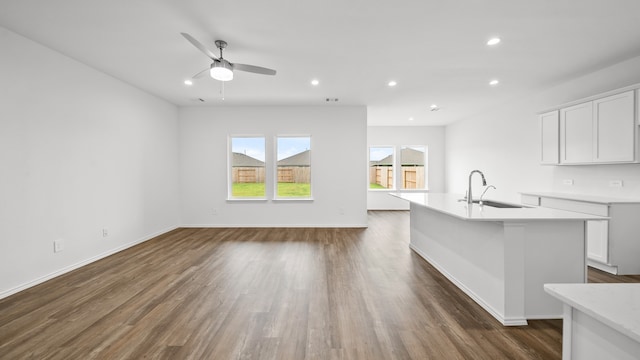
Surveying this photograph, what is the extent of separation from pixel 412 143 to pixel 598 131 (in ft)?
16.1

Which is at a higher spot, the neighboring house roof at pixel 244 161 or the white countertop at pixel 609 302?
the neighboring house roof at pixel 244 161

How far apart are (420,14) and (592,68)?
3.25 metres

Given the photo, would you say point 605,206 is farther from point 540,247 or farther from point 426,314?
point 426,314

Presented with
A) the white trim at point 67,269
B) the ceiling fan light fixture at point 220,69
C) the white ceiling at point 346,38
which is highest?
the white ceiling at point 346,38

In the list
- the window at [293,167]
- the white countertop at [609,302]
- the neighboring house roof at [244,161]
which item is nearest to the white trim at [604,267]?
the white countertop at [609,302]

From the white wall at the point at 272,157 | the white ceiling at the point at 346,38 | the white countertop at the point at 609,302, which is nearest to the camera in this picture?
the white countertop at the point at 609,302

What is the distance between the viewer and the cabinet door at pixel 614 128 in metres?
3.14

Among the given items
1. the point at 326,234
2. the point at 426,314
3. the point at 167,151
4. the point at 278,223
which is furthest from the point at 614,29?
the point at 167,151

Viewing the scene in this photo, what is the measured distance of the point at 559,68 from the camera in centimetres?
367

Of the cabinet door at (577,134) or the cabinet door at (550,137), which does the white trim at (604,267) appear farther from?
the cabinet door at (550,137)

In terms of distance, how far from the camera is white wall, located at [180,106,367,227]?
227 inches

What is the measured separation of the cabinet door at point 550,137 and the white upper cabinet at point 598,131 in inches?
0.6

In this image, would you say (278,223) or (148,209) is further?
(278,223)

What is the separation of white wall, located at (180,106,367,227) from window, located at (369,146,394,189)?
282cm
